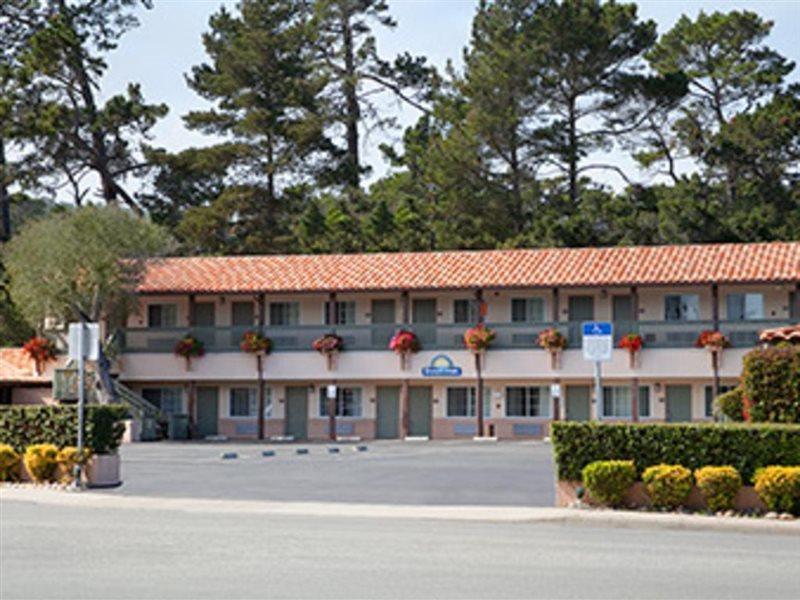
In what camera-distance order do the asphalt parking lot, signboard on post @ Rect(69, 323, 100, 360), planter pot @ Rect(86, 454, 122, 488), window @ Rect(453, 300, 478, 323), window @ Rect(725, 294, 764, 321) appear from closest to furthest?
the asphalt parking lot
signboard on post @ Rect(69, 323, 100, 360)
planter pot @ Rect(86, 454, 122, 488)
window @ Rect(725, 294, 764, 321)
window @ Rect(453, 300, 478, 323)

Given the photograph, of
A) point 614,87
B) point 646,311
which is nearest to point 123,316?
point 646,311

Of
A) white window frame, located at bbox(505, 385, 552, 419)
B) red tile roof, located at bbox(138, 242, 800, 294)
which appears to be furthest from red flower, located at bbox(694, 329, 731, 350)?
white window frame, located at bbox(505, 385, 552, 419)

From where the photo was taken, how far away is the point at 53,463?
84.1 feet

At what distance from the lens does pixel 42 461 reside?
25.6 m

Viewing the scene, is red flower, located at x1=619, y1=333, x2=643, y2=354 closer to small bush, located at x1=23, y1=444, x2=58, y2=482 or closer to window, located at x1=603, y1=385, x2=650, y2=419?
window, located at x1=603, y1=385, x2=650, y2=419

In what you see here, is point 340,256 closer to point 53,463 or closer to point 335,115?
point 335,115

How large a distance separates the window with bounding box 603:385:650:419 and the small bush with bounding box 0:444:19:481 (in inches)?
1022

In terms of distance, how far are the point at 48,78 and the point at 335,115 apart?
44.9 ft

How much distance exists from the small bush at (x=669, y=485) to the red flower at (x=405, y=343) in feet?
91.3

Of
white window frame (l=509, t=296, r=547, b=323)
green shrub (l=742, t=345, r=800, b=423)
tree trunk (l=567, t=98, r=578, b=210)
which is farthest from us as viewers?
tree trunk (l=567, t=98, r=578, b=210)

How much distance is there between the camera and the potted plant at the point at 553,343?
1859 inches

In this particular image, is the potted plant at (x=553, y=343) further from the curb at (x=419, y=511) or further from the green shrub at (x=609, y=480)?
the green shrub at (x=609, y=480)


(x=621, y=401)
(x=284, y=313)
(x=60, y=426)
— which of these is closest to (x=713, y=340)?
(x=621, y=401)

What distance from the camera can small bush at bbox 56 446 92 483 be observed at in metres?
25.4
